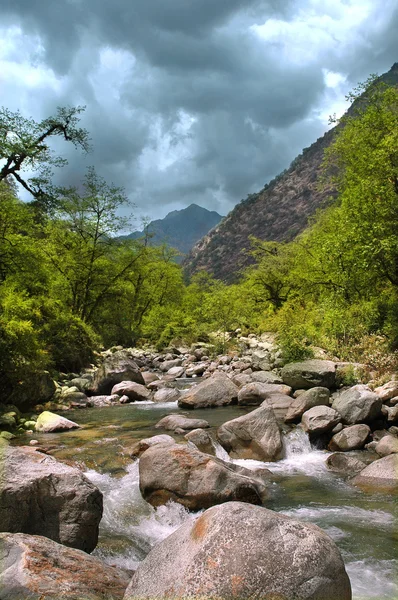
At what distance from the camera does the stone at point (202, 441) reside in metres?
8.91

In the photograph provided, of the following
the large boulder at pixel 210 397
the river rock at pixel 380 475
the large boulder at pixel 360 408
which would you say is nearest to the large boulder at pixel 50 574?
the river rock at pixel 380 475

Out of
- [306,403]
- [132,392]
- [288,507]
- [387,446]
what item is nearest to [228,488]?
[288,507]

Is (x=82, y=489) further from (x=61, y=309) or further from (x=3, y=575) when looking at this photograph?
(x=61, y=309)

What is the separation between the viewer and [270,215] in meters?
141

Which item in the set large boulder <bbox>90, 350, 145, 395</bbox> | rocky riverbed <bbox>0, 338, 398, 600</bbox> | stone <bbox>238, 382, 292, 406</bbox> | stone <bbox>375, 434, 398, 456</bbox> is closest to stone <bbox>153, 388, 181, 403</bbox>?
rocky riverbed <bbox>0, 338, 398, 600</bbox>

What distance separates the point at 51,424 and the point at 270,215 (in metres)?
137

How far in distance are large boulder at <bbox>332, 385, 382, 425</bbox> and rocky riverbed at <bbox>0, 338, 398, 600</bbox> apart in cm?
3

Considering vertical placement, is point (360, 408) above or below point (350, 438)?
above

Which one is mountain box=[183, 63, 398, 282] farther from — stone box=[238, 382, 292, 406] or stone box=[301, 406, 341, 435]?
stone box=[301, 406, 341, 435]

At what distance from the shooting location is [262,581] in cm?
304

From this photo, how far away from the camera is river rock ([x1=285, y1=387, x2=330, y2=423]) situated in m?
11.1

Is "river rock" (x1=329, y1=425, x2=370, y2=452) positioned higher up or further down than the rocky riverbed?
further down

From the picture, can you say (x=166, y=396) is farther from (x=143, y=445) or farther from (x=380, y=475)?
(x=380, y=475)

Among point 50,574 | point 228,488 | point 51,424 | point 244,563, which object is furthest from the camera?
point 51,424
